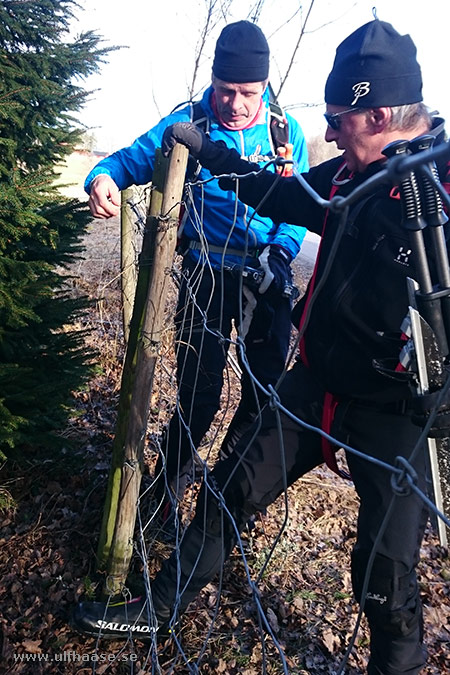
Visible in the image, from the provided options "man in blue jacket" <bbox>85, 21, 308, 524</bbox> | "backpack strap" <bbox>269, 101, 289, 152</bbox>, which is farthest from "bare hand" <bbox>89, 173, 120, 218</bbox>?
"backpack strap" <bbox>269, 101, 289, 152</bbox>

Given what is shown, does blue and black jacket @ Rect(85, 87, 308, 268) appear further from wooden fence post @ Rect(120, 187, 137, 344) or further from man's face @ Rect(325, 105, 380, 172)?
wooden fence post @ Rect(120, 187, 137, 344)

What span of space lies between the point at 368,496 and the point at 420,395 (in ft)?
2.06

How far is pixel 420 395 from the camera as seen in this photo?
1.33m

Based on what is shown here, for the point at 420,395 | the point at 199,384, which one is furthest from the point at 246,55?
the point at 420,395

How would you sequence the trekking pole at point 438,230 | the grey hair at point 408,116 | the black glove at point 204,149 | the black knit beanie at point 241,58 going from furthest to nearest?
the black knit beanie at point 241,58 < the black glove at point 204,149 < the grey hair at point 408,116 < the trekking pole at point 438,230

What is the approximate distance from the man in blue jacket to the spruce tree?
0.51 m

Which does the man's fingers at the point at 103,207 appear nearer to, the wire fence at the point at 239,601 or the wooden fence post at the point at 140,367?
the wooden fence post at the point at 140,367

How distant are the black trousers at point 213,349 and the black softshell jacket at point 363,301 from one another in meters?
0.76

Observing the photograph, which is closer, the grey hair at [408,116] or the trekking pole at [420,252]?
the trekking pole at [420,252]

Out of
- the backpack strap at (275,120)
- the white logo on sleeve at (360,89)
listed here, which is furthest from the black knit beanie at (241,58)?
the white logo on sleeve at (360,89)

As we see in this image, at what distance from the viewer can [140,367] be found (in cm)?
230

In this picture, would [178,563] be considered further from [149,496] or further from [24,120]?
[24,120]

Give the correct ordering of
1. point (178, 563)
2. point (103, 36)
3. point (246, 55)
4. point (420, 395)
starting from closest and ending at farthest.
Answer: point (420, 395) < point (178, 563) < point (246, 55) < point (103, 36)

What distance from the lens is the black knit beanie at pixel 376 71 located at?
1.72 m
